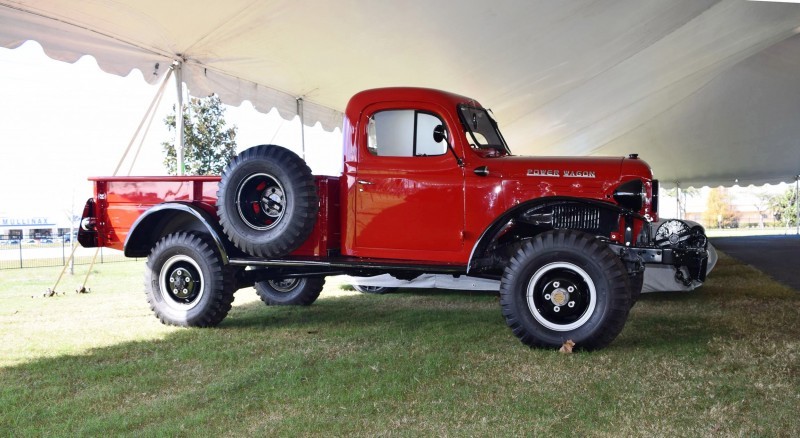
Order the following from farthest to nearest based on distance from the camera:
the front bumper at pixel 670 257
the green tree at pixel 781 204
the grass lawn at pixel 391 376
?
1. the green tree at pixel 781 204
2. the front bumper at pixel 670 257
3. the grass lawn at pixel 391 376

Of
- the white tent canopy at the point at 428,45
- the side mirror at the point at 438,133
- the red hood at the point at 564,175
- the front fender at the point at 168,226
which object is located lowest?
the front fender at the point at 168,226

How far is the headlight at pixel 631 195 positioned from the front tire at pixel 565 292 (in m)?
0.42

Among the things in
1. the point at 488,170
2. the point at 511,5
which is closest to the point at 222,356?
the point at 488,170

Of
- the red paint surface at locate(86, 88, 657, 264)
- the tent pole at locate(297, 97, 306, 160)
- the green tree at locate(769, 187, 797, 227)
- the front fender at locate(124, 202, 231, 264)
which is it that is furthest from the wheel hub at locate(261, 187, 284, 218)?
the green tree at locate(769, 187, 797, 227)

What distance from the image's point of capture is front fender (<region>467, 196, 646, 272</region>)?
14.6ft

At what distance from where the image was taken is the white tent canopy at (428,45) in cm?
538

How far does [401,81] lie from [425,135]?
127 inches

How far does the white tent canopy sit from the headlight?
253 centimetres

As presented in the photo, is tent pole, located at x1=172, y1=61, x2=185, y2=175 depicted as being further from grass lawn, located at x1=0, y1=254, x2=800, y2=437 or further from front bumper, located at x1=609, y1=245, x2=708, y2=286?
front bumper, located at x1=609, y1=245, x2=708, y2=286

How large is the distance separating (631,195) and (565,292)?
0.89 m

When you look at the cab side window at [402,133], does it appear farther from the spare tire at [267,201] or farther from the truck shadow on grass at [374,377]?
the truck shadow on grass at [374,377]

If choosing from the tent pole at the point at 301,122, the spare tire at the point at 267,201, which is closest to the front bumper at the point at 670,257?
the spare tire at the point at 267,201

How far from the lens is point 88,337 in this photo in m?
4.91

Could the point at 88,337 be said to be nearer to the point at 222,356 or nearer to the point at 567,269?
the point at 222,356
